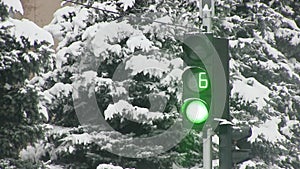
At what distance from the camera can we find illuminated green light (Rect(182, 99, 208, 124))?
7.59 meters

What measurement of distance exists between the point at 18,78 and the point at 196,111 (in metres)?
4.70

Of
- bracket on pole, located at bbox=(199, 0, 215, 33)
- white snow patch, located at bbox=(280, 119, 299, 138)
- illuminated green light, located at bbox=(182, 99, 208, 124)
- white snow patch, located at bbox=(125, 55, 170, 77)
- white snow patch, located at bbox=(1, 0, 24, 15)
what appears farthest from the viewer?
white snow patch, located at bbox=(280, 119, 299, 138)

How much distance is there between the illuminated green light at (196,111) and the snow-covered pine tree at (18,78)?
4.17 m

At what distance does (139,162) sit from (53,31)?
147 inches

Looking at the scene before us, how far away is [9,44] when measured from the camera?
1116 cm

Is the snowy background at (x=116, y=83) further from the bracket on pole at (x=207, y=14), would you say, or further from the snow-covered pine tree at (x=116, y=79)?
the bracket on pole at (x=207, y=14)

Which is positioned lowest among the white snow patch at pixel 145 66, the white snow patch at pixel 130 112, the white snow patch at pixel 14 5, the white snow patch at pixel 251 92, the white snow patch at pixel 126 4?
the white snow patch at pixel 130 112

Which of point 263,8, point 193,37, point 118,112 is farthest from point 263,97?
point 193,37

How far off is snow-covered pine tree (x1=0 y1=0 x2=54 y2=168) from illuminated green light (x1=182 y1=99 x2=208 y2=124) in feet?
13.7

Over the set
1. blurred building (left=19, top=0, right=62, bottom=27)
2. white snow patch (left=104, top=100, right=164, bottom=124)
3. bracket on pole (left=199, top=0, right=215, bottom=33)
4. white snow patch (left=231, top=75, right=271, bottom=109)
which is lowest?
white snow patch (left=104, top=100, right=164, bottom=124)

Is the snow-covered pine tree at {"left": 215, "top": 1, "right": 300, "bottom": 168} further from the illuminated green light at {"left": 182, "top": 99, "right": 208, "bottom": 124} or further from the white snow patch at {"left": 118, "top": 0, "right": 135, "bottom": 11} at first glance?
the illuminated green light at {"left": 182, "top": 99, "right": 208, "bottom": 124}

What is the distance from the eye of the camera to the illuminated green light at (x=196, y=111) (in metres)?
7.59

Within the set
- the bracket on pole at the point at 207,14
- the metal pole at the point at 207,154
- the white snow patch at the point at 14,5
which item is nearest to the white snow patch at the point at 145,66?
the white snow patch at the point at 14,5

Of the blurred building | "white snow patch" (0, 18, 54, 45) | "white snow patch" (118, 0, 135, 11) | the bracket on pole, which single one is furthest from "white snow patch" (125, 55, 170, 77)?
the blurred building
